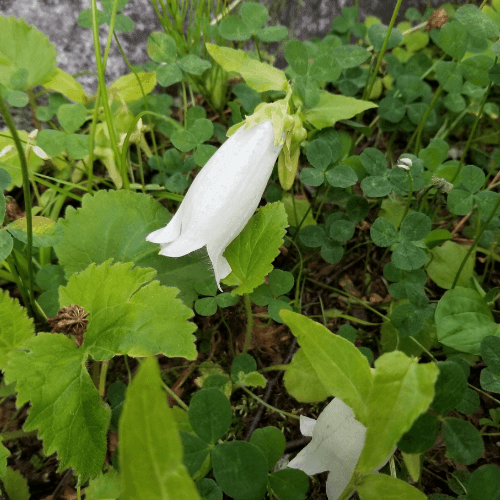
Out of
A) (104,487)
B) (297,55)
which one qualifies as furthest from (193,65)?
(104,487)

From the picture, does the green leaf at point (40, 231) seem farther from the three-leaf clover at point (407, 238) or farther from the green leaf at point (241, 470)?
the three-leaf clover at point (407, 238)

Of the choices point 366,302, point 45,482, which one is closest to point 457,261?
point 366,302

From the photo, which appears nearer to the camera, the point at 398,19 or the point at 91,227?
the point at 91,227

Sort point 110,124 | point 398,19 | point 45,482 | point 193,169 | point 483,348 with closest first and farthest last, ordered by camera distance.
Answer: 1. point 483,348
2. point 45,482
3. point 110,124
4. point 193,169
5. point 398,19

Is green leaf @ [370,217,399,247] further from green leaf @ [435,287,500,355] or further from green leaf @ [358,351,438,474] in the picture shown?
green leaf @ [358,351,438,474]

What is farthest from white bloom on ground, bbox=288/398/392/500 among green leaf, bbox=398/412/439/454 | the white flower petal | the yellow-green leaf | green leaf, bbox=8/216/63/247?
the yellow-green leaf

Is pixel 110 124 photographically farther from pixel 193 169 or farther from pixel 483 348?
pixel 483 348

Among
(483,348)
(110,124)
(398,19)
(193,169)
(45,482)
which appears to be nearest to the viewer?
(483,348)

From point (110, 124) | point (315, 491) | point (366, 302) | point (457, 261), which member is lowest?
point (315, 491)
